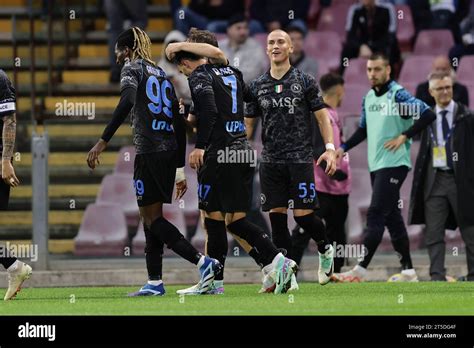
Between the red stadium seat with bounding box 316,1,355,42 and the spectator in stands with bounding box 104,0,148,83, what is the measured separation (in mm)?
2587

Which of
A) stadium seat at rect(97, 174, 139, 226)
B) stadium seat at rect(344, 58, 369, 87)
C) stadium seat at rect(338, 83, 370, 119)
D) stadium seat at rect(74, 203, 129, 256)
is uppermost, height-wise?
stadium seat at rect(344, 58, 369, 87)

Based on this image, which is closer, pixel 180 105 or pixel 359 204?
pixel 180 105

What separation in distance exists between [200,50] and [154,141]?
839mm

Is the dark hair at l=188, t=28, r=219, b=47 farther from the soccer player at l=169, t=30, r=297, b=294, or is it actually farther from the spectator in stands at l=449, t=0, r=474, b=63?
the spectator in stands at l=449, t=0, r=474, b=63

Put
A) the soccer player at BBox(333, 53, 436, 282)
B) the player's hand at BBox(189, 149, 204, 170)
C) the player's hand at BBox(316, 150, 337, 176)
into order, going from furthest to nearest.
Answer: the soccer player at BBox(333, 53, 436, 282)
the player's hand at BBox(316, 150, 337, 176)
the player's hand at BBox(189, 149, 204, 170)

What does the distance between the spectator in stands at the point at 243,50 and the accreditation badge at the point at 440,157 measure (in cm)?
360

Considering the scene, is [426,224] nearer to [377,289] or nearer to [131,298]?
[377,289]

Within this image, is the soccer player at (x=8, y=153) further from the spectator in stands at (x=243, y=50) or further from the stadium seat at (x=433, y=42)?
the stadium seat at (x=433, y=42)

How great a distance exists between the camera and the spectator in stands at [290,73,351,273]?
636 inches

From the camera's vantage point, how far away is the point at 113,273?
56.0 ft

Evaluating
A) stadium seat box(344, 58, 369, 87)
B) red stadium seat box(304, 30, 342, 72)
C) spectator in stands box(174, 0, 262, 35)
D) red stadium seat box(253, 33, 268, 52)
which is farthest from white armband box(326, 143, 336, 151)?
spectator in stands box(174, 0, 262, 35)

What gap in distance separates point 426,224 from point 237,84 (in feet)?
12.5

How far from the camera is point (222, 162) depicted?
13.0m
